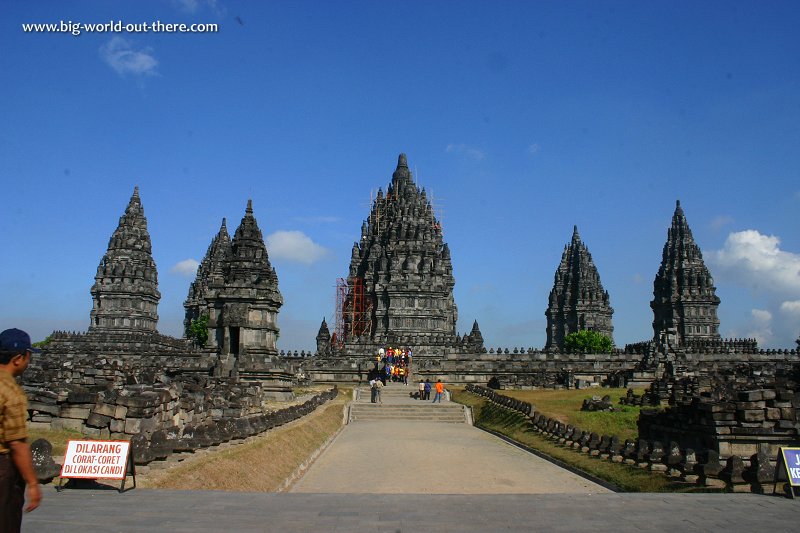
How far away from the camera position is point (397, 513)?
8680 mm

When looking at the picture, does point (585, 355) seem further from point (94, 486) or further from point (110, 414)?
point (94, 486)

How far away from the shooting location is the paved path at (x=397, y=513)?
26.2 ft

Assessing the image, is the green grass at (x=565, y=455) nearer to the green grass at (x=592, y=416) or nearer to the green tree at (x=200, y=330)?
the green grass at (x=592, y=416)

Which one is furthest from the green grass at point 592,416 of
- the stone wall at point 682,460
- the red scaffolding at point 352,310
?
the red scaffolding at point 352,310

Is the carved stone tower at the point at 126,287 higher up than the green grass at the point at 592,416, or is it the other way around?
the carved stone tower at the point at 126,287

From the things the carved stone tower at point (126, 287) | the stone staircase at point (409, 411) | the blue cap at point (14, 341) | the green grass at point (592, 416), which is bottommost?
the stone staircase at point (409, 411)

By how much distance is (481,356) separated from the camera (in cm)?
5591

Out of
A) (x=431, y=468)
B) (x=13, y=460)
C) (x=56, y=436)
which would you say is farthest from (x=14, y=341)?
(x=431, y=468)

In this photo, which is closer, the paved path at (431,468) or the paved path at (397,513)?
the paved path at (397,513)

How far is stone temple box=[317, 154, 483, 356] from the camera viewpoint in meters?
69.9

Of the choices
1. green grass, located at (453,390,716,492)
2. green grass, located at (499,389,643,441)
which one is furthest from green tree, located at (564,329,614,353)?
green grass, located at (453,390,716,492)

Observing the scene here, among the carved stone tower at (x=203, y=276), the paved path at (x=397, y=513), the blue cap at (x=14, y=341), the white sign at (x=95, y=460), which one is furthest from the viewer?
the carved stone tower at (x=203, y=276)

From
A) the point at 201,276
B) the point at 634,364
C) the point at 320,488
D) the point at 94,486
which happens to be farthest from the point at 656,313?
the point at 94,486

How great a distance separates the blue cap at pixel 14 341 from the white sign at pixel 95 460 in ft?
14.8
